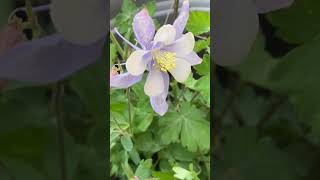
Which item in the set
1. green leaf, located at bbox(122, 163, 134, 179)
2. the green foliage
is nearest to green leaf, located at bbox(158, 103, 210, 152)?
the green foliage

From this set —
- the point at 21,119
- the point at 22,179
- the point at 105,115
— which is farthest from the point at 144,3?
the point at 22,179

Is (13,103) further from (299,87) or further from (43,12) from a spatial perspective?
(299,87)

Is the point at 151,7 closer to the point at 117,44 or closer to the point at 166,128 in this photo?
the point at 117,44

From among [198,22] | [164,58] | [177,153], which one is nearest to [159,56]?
[164,58]

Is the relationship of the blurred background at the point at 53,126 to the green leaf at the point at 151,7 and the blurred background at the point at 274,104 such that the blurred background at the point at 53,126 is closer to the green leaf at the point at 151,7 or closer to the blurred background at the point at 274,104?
the green leaf at the point at 151,7

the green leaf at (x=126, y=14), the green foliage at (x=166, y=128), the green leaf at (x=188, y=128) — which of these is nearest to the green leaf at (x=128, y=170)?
the green foliage at (x=166, y=128)

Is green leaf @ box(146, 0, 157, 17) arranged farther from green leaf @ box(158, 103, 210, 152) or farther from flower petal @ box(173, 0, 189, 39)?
green leaf @ box(158, 103, 210, 152)
